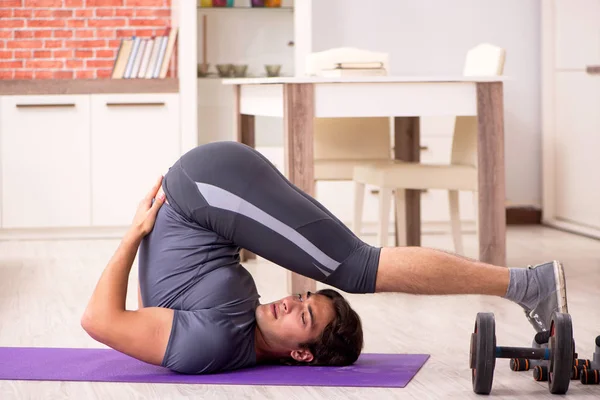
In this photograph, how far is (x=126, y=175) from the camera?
19.0 ft

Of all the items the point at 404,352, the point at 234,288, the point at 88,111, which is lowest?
the point at 404,352

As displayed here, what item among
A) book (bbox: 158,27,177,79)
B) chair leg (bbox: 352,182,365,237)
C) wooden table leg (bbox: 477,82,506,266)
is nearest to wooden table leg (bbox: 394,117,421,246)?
chair leg (bbox: 352,182,365,237)

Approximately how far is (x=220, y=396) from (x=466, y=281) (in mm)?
650

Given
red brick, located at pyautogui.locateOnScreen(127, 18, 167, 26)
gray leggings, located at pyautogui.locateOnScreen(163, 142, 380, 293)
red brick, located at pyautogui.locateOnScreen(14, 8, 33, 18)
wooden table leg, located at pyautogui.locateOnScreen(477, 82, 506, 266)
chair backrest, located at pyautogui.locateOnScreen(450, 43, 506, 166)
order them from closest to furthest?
gray leggings, located at pyautogui.locateOnScreen(163, 142, 380, 293) → wooden table leg, located at pyautogui.locateOnScreen(477, 82, 506, 266) → chair backrest, located at pyautogui.locateOnScreen(450, 43, 506, 166) → red brick, located at pyautogui.locateOnScreen(14, 8, 33, 18) → red brick, located at pyautogui.locateOnScreen(127, 18, 167, 26)

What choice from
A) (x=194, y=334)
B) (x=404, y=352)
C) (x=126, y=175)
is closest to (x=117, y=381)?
(x=194, y=334)

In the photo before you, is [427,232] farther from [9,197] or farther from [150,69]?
[9,197]

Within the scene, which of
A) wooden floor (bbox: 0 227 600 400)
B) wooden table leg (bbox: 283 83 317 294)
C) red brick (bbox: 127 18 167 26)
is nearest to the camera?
wooden floor (bbox: 0 227 600 400)

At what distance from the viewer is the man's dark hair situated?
8.02 ft

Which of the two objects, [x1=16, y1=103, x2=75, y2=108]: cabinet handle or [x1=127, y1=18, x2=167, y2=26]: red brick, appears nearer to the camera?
[x1=16, y1=103, x2=75, y2=108]: cabinet handle

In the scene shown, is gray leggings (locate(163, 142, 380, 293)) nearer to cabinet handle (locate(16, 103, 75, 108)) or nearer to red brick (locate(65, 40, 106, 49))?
cabinet handle (locate(16, 103, 75, 108))

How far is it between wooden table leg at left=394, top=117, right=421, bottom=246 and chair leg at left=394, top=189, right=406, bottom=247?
74 millimetres

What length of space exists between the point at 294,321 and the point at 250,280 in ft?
0.75

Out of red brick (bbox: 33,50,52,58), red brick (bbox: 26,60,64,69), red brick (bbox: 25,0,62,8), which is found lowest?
red brick (bbox: 26,60,64,69)

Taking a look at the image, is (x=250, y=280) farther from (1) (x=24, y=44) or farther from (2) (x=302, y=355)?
(1) (x=24, y=44)
